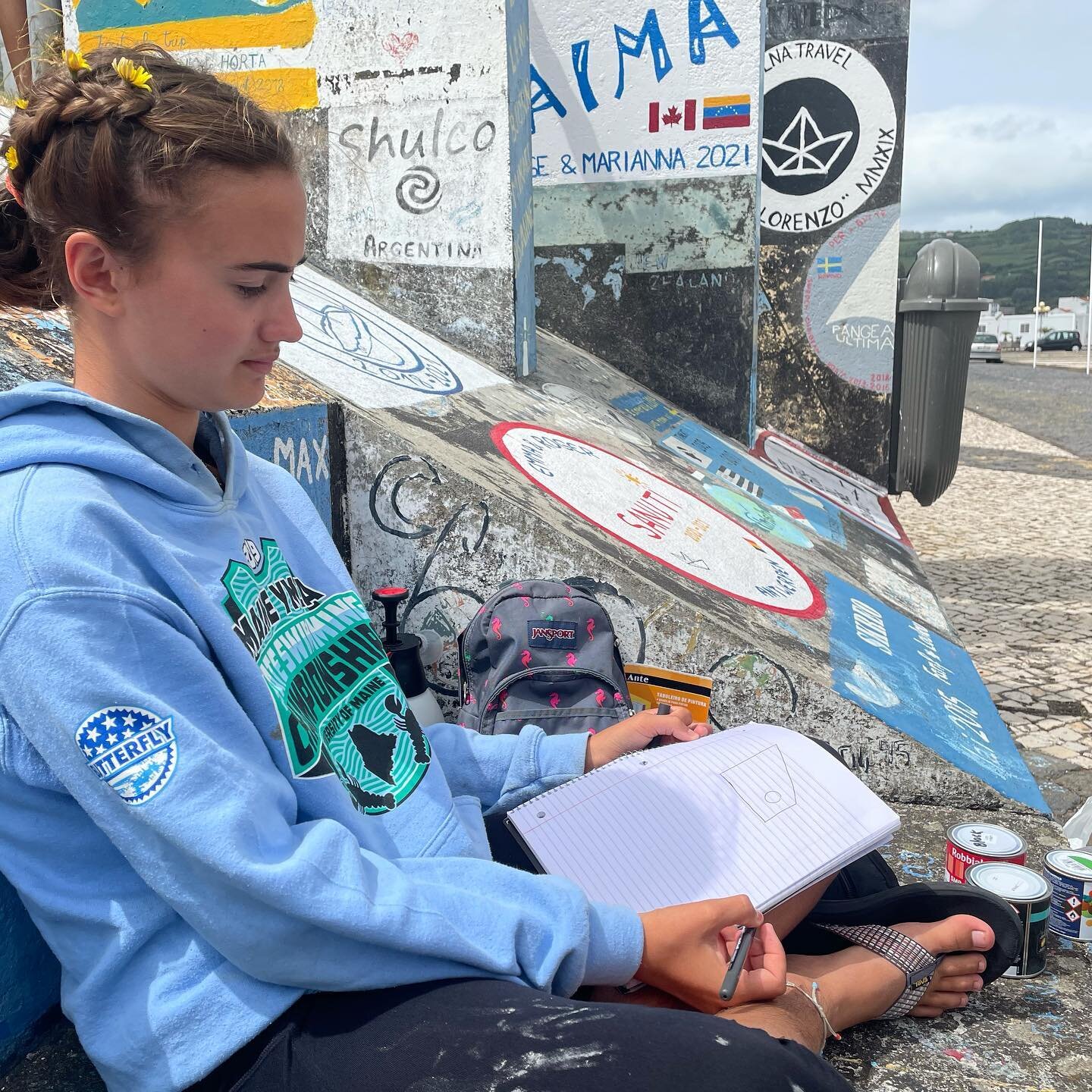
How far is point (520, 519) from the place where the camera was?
272 cm

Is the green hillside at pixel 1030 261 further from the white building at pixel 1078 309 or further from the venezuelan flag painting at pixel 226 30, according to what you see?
the venezuelan flag painting at pixel 226 30

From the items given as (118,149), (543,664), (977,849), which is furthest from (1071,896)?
(118,149)

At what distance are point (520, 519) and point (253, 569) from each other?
4.38 ft

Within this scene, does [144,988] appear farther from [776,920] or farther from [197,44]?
[197,44]

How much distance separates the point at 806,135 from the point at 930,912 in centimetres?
562

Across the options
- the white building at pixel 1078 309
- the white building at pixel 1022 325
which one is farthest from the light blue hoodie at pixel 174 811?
the white building at pixel 1078 309

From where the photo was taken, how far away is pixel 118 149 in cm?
125

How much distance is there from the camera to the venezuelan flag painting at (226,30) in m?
3.90

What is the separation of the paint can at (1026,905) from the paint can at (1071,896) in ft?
0.24

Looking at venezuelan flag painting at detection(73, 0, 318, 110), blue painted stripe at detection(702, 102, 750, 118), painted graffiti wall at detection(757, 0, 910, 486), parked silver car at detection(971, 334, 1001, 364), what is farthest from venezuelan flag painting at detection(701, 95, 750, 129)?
parked silver car at detection(971, 334, 1001, 364)

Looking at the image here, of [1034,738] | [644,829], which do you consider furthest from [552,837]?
[1034,738]

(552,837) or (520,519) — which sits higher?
(520,519)

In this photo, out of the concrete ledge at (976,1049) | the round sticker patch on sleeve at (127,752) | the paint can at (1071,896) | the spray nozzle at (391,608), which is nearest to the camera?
the round sticker patch on sleeve at (127,752)

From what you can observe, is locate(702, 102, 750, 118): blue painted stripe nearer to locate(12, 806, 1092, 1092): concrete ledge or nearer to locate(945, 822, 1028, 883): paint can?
locate(945, 822, 1028, 883): paint can
